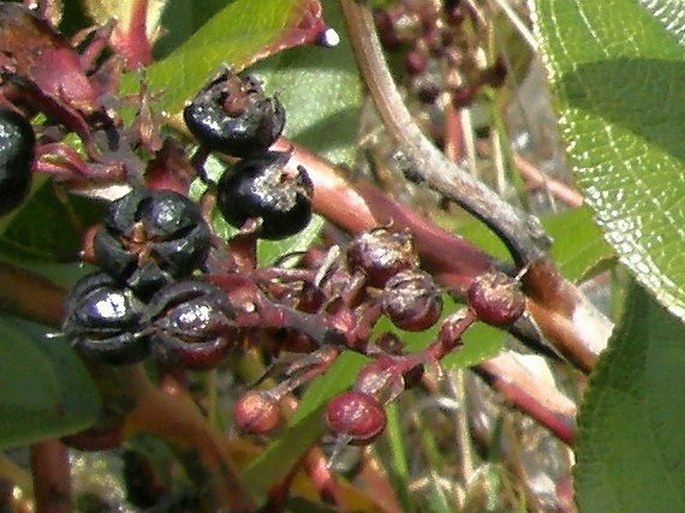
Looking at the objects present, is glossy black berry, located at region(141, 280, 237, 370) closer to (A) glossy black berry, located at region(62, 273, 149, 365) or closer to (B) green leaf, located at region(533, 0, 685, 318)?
(A) glossy black berry, located at region(62, 273, 149, 365)

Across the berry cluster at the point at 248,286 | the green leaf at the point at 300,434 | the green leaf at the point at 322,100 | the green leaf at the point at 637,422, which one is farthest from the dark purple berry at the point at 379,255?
the green leaf at the point at 322,100

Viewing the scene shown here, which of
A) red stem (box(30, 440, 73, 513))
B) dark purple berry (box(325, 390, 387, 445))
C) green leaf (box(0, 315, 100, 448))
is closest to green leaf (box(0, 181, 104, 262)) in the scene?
green leaf (box(0, 315, 100, 448))

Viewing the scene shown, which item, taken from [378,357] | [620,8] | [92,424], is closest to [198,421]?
[92,424]

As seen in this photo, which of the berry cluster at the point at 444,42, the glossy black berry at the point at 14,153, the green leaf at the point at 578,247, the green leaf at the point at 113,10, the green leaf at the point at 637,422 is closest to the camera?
the glossy black berry at the point at 14,153

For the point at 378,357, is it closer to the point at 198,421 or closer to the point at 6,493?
the point at 198,421

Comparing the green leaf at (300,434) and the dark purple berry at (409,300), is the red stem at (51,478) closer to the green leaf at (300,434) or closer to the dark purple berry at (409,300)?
the green leaf at (300,434)

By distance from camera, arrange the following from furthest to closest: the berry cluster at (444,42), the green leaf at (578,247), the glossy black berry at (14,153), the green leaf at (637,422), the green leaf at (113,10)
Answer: the berry cluster at (444,42) → the green leaf at (578,247) → the green leaf at (113,10) → the green leaf at (637,422) → the glossy black berry at (14,153)

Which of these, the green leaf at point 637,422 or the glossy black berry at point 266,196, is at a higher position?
the glossy black berry at point 266,196
